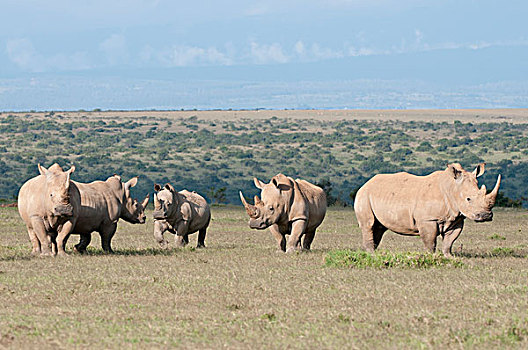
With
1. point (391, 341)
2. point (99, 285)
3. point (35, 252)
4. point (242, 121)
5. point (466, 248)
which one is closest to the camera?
point (391, 341)

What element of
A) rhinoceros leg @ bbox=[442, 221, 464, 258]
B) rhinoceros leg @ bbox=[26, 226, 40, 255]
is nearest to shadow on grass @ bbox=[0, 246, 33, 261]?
rhinoceros leg @ bbox=[26, 226, 40, 255]

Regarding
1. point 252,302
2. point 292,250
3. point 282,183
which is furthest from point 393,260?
point 252,302

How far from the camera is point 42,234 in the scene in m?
17.5

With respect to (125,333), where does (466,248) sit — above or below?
below

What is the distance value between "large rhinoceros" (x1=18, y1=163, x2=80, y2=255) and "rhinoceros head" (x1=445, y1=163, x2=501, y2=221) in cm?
682

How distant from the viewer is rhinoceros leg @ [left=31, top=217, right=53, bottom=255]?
17547mm

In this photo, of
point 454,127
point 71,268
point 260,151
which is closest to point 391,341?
point 71,268

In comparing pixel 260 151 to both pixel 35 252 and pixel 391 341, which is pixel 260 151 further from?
pixel 391 341

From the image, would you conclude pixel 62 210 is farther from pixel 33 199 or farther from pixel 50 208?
pixel 33 199

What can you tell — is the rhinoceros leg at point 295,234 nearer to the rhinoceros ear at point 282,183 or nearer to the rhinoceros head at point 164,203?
the rhinoceros ear at point 282,183

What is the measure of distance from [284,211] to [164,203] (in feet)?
9.69

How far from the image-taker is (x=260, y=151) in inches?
3607

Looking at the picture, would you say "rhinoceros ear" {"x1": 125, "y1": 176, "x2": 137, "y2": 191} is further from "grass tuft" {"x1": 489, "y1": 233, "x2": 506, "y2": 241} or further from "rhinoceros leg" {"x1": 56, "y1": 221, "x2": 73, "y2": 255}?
"grass tuft" {"x1": 489, "y1": 233, "x2": 506, "y2": 241}

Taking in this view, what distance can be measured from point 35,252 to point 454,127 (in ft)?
→ 307
